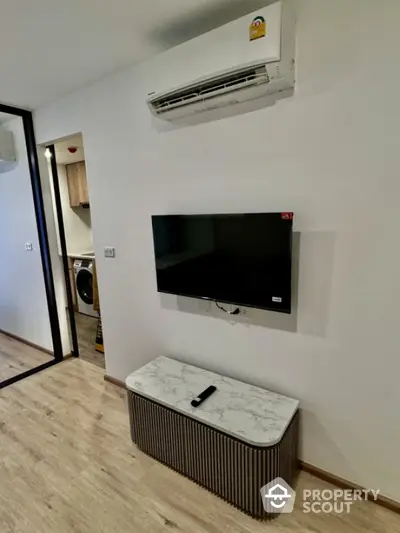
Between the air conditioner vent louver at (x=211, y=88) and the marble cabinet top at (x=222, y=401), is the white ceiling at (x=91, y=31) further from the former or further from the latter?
the marble cabinet top at (x=222, y=401)

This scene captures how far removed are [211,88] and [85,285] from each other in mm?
3490

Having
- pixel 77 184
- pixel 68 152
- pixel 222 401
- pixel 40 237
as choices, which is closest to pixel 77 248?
pixel 77 184

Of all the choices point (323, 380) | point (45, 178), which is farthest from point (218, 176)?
point (45, 178)

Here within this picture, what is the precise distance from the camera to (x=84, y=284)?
4461 millimetres

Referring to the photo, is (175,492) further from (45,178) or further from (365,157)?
(45,178)

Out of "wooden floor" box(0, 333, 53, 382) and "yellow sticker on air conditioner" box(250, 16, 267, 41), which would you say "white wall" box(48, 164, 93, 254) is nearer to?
"wooden floor" box(0, 333, 53, 382)

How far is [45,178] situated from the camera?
10.1 ft

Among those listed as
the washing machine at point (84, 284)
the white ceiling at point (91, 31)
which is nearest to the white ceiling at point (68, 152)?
the white ceiling at point (91, 31)

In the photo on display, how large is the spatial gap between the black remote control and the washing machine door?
2.90m

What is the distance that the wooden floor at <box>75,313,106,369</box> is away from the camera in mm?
3346

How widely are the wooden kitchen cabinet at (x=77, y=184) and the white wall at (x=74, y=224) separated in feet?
0.26

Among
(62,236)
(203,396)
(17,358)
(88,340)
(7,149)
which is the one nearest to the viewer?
(203,396)

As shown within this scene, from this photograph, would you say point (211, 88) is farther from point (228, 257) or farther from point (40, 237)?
point (40, 237)

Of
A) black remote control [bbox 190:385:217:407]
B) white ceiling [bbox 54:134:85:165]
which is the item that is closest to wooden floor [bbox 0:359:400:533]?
black remote control [bbox 190:385:217:407]
